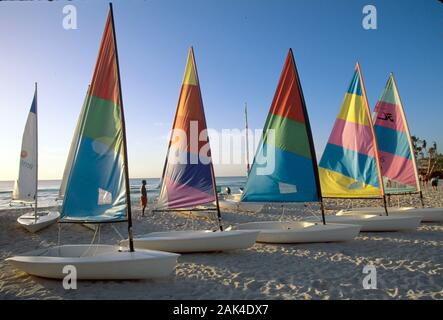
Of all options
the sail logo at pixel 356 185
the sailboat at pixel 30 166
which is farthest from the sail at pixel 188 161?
the sailboat at pixel 30 166

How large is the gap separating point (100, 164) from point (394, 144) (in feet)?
34.3

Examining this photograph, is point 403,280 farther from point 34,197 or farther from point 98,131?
point 34,197

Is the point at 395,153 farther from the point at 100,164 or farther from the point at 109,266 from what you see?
the point at 109,266

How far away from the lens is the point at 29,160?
41.5ft

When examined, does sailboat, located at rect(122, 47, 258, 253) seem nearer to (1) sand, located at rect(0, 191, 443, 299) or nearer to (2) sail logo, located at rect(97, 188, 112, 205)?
(1) sand, located at rect(0, 191, 443, 299)

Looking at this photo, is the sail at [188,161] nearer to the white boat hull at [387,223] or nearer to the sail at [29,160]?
the white boat hull at [387,223]

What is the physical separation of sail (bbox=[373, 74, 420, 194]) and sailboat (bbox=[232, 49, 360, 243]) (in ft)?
13.6

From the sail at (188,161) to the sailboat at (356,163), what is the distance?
448cm

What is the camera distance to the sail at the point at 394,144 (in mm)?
11062

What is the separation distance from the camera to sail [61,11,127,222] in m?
6.30

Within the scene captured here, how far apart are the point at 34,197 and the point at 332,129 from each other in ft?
40.4
